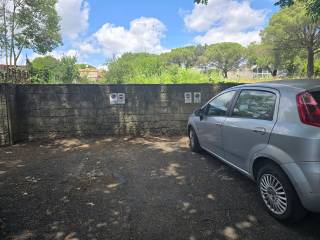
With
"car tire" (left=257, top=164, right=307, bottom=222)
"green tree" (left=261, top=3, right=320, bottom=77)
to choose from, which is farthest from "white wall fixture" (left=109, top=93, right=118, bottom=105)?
"green tree" (left=261, top=3, right=320, bottom=77)

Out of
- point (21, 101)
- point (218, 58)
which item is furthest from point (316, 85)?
point (218, 58)

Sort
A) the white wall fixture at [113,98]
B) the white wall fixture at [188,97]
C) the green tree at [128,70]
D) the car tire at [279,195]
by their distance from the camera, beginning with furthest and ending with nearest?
the green tree at [128,70], the white wall fixture at [188,97], the white wall fixture at [113,98], the car tire at [279,195]

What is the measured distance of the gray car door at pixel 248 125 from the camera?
355 cm

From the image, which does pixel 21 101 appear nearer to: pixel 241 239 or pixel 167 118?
pixel 167 118

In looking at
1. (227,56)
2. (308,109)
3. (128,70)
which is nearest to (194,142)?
(308,109)

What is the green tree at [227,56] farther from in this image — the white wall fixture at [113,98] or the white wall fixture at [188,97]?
the white wall fixture at [113,98]

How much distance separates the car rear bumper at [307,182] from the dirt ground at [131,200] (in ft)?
1.29

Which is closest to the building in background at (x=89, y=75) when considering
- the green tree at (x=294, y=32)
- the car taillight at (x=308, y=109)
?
the car taillight at (x=308, y=109)

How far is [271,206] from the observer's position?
349 centimetres

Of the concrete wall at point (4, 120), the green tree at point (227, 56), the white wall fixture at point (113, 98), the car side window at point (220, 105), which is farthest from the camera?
the green tree at point (227, 56)

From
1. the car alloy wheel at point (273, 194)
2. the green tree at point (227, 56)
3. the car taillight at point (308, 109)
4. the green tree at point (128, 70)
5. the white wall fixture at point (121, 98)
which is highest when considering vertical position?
A: the green tree at point (227, 56)

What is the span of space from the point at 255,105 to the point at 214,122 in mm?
1126

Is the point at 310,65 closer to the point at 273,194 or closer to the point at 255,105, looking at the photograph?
the point at 255,105

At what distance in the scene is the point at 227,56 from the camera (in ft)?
213
